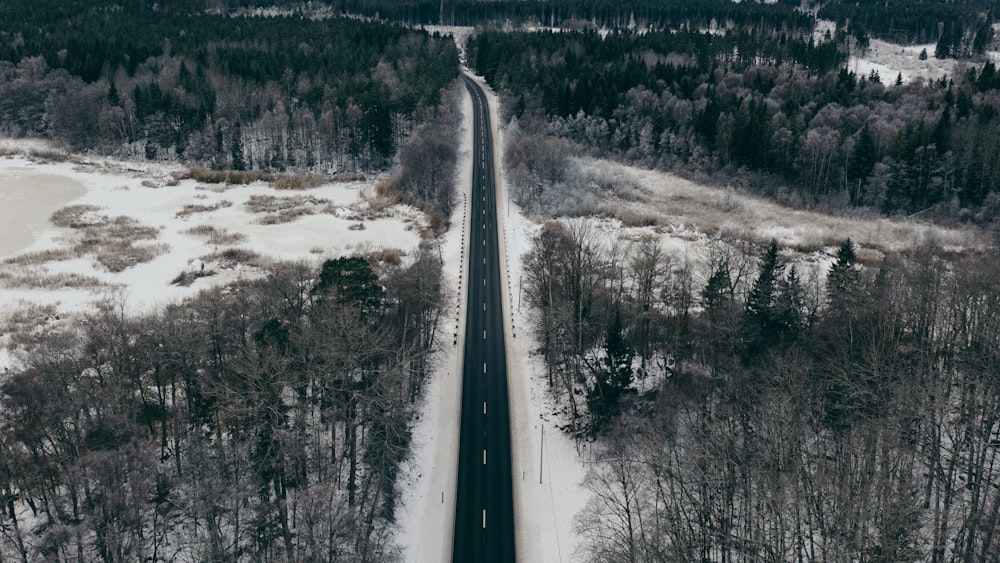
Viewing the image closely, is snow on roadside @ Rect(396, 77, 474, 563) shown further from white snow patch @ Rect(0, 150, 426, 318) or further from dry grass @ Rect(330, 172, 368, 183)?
dry grass @ Rect(330, 172, 368, 183)

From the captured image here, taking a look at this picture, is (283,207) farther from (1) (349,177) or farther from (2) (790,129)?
(2) (790,129)

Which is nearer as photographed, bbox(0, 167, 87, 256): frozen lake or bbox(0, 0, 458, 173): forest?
bbox(0, 167, 87, 256): frozen lake

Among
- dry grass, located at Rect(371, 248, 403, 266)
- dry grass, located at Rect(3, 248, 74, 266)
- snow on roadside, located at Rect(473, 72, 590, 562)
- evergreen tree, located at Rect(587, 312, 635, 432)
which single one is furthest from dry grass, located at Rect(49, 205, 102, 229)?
evergreen tree, located at Rect(587, 312, 635, 432)

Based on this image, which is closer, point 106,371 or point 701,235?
point 106,371

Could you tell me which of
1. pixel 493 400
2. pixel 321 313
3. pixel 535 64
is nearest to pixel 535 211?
pixel 493 400

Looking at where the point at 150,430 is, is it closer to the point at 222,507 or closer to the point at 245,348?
the point at 245,348
